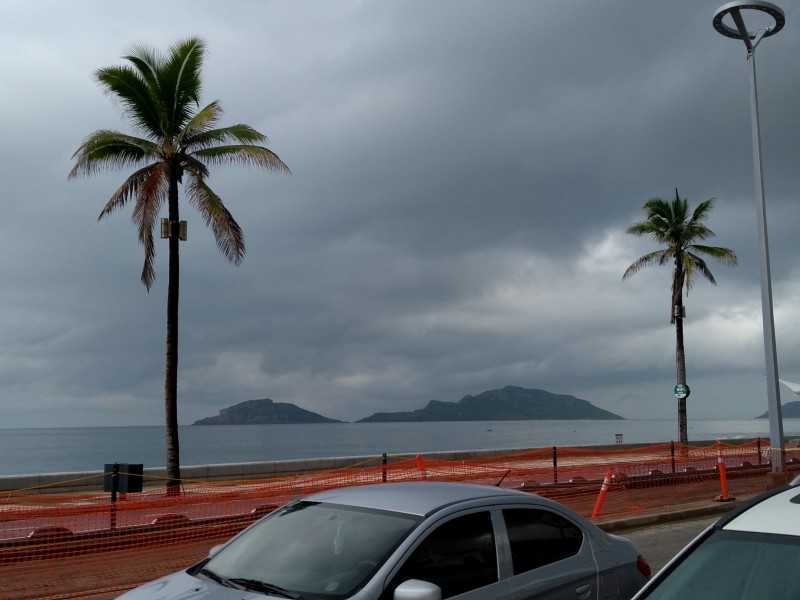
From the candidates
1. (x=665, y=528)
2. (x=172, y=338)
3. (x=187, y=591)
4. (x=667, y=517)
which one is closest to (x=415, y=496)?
(x=187, y=591)

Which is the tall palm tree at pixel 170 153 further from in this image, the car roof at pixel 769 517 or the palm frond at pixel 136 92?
the car roof at pixel 769 517

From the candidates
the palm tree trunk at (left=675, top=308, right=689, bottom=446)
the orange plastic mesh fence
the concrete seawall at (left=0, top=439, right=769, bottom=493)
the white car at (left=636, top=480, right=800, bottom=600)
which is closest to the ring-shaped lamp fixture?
the orange plastic mesh fence

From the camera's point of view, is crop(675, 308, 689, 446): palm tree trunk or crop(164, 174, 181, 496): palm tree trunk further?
crop(675, 308, 689, 446): palm tree trunk

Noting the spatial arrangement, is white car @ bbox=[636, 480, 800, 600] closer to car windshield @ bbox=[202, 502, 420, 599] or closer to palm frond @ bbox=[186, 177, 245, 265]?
car windshield @ bbox=[202, 502, 420, 599]

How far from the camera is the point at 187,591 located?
4.52m

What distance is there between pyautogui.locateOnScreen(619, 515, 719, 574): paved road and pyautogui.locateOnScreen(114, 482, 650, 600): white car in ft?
17.3

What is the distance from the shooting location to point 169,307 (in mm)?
21734

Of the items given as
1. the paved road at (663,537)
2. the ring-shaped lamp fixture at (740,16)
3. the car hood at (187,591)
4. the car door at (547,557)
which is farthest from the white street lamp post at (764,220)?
the car hood at (187,591)

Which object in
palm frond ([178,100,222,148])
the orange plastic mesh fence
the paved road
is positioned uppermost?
palm frond ([178,100,222,148])

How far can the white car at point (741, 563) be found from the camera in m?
3.65

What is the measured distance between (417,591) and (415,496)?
39.9 inches

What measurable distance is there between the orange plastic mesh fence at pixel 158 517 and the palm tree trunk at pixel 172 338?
139 cm

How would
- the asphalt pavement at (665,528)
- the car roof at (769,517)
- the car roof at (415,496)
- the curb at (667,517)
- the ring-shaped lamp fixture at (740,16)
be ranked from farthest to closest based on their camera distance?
1. the ring-shaped lamp fixture at (740,16)
2. the curb at (667,517)
3. the asphalt pavement at (665,528)
4. the car roof at (415,496)
5. the car roof at (769,517)

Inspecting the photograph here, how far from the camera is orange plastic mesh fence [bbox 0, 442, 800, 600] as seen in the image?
394 inches
